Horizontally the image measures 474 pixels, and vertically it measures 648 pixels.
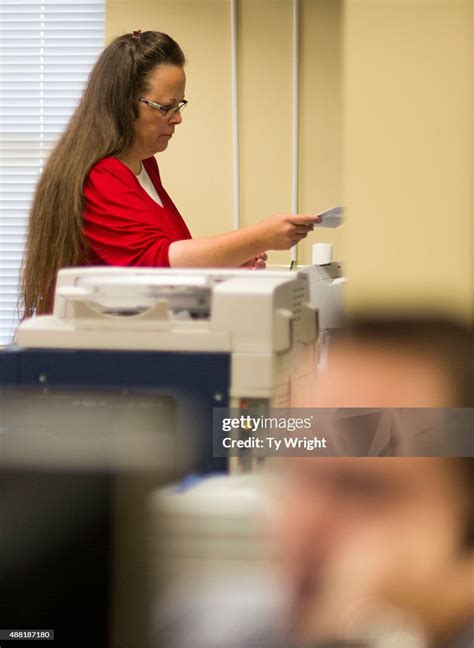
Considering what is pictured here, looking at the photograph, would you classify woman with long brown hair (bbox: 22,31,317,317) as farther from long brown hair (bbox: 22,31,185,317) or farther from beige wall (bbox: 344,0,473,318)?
beige wall (bbox: 344,0,473,318)

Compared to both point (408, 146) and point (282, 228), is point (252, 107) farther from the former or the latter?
point (408, 146)

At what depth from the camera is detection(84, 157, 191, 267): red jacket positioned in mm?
1508

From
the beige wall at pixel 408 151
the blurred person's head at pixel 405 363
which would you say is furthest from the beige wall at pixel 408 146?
the blurred person's head at pixel 405 363

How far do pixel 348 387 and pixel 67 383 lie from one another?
1.59 feet

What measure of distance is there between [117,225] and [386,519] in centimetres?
95

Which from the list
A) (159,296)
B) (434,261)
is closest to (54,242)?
(159,296)

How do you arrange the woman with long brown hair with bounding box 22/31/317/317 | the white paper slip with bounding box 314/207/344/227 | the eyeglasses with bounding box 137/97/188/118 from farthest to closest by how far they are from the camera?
1. the eyeglasses with bounding box 137/97/188/118
2. the woman with long brown hair with bounding box 22/31/317/317
3. the white paper slip with bounding box 314/207/344/227

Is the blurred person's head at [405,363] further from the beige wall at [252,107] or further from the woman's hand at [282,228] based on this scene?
the beige wall at [252,107]

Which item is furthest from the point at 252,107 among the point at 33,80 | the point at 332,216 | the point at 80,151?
the point at 332,216

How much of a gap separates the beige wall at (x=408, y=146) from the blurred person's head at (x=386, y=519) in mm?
314

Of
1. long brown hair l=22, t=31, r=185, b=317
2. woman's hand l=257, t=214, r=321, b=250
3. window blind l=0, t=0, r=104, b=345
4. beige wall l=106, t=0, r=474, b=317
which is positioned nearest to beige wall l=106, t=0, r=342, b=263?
window blind l=0, t=0, r=104, b=345

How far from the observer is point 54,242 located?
4.90 feet

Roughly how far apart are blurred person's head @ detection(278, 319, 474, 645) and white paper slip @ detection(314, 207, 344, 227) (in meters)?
0.70

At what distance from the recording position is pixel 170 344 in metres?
1.09
